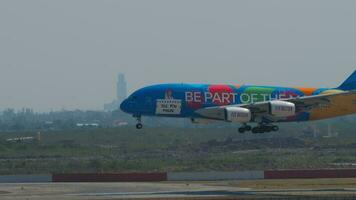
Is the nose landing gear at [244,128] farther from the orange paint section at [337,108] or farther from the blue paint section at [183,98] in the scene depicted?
the orange paint section at [337,108]

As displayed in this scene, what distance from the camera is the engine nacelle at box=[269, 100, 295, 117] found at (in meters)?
94.6

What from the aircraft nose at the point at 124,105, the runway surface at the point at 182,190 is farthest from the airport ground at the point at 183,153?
the aircraft nose at the point at 124,105

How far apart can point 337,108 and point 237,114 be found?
1170 centimetres

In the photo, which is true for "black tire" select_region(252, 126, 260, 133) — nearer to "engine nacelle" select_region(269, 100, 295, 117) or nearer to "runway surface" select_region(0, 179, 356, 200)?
"engine nacelle" select_region(269, 100, 295, 117)

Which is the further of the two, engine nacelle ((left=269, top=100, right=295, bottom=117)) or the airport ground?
the airport ground

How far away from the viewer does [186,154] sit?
15688 cm

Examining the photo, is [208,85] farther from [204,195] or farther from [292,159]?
[292,159]

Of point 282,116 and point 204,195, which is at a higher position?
point 282,116

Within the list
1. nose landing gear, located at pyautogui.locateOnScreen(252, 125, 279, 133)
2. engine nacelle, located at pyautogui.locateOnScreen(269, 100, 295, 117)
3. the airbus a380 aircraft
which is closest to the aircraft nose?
the airbus a380 aircraft

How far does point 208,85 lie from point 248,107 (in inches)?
183

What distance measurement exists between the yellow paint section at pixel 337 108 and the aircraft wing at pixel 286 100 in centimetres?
68

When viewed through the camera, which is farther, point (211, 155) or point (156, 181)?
point (211, 155)

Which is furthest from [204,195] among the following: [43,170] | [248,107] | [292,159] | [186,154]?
[186,154]

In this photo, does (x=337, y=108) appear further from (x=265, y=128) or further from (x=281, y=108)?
(x=265, y=128)
